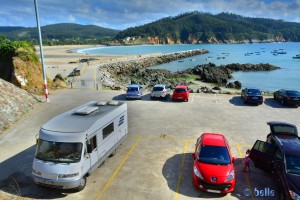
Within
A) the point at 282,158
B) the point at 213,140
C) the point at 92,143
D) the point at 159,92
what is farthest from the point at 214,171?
the point at 159,92

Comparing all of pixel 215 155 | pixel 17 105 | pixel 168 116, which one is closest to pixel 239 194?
pixel 215 155

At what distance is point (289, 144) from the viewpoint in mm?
11945

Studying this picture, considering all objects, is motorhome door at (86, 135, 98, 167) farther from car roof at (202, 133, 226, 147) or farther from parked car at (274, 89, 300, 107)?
parked car at (274, 89, 300, 107)

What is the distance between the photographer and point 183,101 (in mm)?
28797

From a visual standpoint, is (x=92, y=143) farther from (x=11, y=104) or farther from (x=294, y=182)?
(x=11, y=104)

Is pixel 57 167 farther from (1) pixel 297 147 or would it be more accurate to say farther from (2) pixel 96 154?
(1) pixel 297 147

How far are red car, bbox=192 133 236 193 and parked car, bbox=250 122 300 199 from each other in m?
1.84

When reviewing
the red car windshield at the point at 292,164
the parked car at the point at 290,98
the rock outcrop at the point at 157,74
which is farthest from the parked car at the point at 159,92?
the red car windshield at the point at 292,164

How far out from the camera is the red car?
11148 millimetres

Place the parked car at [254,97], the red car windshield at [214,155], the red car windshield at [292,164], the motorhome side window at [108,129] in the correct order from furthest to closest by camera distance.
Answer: the parked car at [254,97], the motorhome side window at [108,129], the red car windshield at [214,155], the red car windshield at [292,164]

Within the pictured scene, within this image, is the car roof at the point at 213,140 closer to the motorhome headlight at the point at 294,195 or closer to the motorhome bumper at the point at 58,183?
the motorhome headlight at the point at 294,195

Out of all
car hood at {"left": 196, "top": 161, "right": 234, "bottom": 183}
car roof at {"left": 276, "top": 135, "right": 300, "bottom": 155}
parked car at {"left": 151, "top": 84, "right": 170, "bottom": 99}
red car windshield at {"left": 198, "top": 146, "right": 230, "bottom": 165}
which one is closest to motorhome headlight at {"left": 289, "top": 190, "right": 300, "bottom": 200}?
car roof at {"left": 276, "top": 135, "right": 300, "bottom": 155}

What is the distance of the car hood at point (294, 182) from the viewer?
9742 mm

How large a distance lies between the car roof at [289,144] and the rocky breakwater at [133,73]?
26473mm
